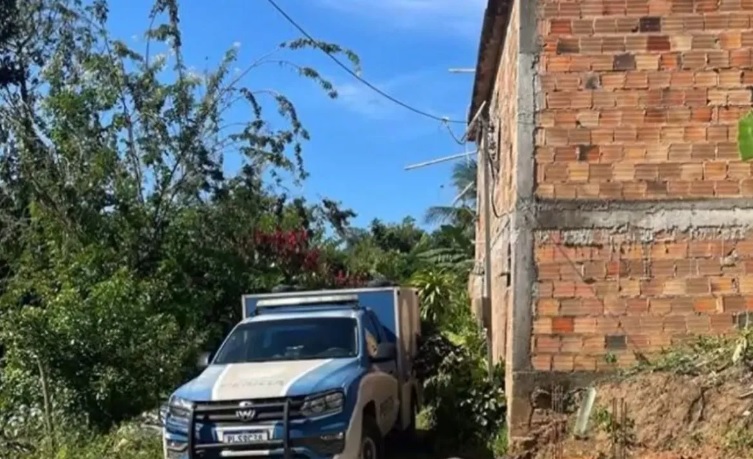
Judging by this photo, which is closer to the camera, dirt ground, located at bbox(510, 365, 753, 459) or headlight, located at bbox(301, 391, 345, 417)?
headlight, located at bbox(301, 391, 345, 417)

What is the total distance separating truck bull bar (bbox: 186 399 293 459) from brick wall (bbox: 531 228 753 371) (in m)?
2.91

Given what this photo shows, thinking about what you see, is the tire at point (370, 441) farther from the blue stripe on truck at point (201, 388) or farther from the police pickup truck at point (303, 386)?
the blue stripe on truck at point (201, 388)

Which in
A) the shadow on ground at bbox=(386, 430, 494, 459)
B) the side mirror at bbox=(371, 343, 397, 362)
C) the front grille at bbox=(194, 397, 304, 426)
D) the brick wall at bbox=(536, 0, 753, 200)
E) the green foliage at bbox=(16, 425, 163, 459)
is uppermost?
the brick wall at bbox=(536, 0, 753, 200)

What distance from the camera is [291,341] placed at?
10.8 metres

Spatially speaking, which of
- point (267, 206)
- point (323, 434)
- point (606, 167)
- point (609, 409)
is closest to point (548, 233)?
point (606, 167)

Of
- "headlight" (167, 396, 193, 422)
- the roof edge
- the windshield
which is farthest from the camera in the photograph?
the roof edge

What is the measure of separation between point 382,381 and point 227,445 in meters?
2.15

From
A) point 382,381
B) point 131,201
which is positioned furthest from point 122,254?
point 382,381

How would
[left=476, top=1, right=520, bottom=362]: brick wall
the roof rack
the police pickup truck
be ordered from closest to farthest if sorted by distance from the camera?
the police pickup truck, [left=476, top=1, right=520, bottom=362]: brick wall, the roof rack

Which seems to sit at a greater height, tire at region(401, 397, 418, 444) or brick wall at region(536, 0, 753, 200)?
brick wall at region(536, 0, 753, 200)

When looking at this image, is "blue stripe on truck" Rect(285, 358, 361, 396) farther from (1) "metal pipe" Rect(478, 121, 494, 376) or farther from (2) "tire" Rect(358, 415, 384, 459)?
(1) "metal pipe" Rect(478, 121, 494, 376)

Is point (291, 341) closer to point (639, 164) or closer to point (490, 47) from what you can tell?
point (639, 164)

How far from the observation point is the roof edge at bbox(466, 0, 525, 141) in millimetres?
12492

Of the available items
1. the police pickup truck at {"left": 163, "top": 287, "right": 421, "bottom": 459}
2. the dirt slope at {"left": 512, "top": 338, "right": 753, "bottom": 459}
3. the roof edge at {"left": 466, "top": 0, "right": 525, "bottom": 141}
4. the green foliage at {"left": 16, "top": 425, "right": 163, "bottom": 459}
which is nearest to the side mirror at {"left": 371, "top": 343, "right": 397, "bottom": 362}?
the police pickup truck at {"left": 163, "top": 287, "right": 421, "bottom": 459}
